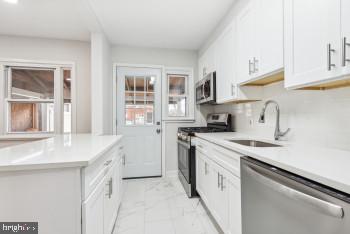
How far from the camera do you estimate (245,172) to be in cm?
118

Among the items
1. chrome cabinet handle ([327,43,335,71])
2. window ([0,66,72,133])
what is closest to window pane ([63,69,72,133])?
window ([0,66,72,133])

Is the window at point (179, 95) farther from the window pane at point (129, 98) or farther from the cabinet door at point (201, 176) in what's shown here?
the cabinet door at point (201, 176)

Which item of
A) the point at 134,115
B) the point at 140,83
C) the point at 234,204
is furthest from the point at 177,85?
the point at 234,204

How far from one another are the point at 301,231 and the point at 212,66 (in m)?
2.35

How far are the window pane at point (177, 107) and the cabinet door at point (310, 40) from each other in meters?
2.32

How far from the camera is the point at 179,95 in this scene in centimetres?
351

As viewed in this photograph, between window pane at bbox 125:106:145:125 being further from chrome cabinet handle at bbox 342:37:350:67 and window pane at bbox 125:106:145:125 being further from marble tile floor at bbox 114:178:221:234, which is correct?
chrome cabinet handle at bbox 342:37:350:67

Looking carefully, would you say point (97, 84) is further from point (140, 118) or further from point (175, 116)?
point (175, 116)

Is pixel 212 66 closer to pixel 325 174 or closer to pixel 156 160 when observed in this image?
pixel 156 160

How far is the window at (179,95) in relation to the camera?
3.45 meters

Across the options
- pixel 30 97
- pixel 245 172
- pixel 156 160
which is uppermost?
pixel 30 97

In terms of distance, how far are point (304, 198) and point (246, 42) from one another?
1.52 m

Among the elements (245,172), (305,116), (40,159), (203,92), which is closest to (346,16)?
(305,116)

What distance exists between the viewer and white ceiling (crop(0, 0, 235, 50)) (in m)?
2.13
